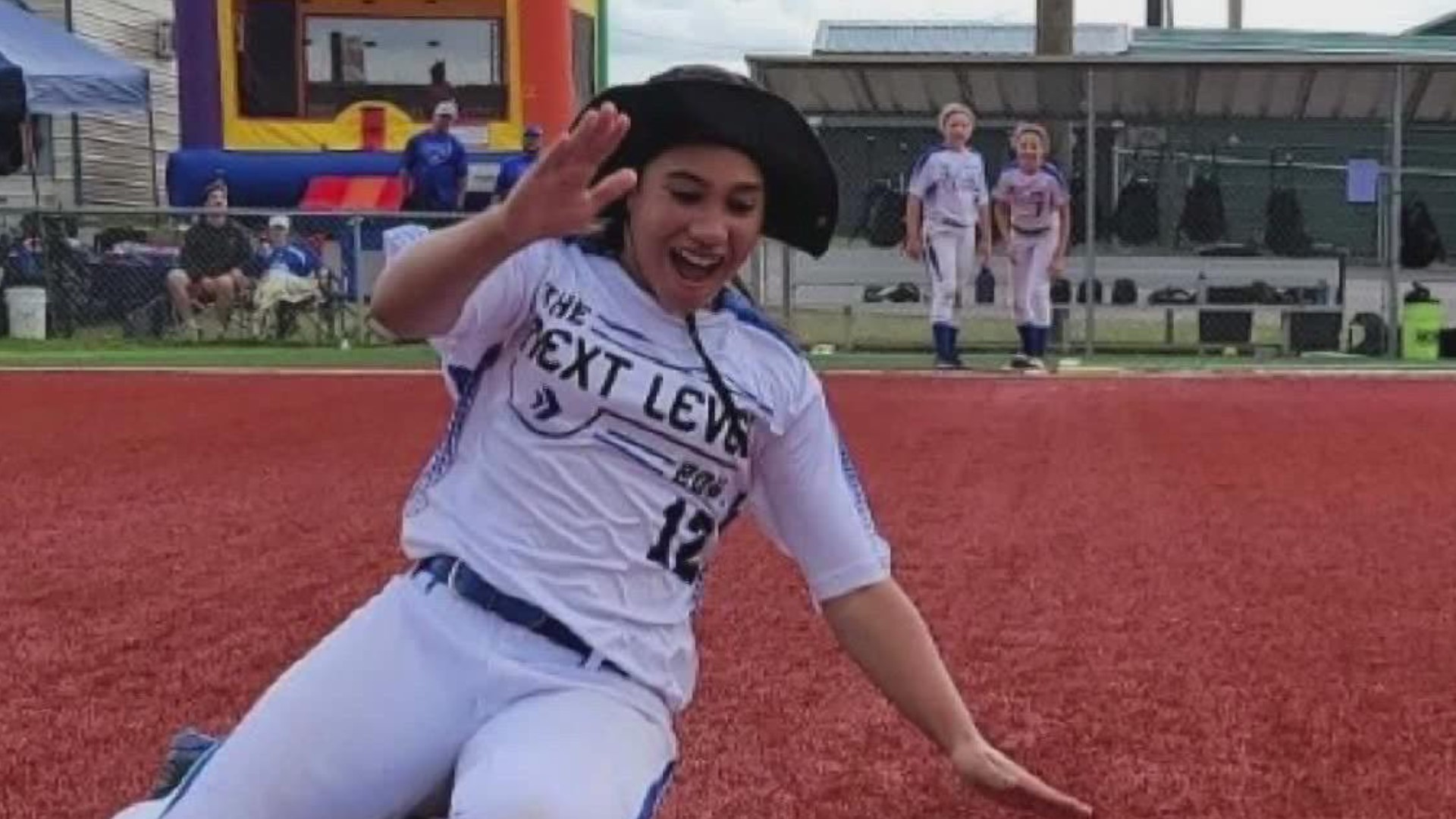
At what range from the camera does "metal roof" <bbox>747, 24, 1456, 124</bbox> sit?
18.4 meters

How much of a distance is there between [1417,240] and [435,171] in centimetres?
892

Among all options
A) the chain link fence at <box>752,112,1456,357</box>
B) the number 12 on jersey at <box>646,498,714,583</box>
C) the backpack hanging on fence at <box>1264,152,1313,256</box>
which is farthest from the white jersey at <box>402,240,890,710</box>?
the backpack hanging on fence at <box>1264,152,1313,256</box>

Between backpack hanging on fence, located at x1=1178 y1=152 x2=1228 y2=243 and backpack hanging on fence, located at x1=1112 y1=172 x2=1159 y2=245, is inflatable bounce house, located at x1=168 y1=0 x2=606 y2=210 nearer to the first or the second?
backpack hanging on fence, located at x1=1112 y1=172 x2=1159 y2=245

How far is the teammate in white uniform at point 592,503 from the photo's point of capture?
2.82 m

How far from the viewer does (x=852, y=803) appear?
13.0 ft

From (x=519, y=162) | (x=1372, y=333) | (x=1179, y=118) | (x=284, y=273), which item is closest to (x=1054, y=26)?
(x=1179, y=118)

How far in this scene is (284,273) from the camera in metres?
19.3

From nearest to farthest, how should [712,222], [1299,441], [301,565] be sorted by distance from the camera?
[712,222], [301,565], [1299,441]

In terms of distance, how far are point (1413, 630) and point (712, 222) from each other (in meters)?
3.25

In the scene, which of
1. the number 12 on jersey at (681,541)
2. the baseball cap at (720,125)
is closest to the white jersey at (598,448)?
the number 12 on jersey at (681,541)

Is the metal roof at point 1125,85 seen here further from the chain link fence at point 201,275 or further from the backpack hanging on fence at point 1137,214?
the chain link fence at point 201,275

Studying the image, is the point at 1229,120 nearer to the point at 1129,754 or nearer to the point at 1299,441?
the point at 1299,441

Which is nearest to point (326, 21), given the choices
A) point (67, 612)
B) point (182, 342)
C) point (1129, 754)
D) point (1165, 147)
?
point (182, 342)

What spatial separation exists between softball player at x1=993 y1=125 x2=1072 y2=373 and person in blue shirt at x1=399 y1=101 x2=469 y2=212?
5.27 m
